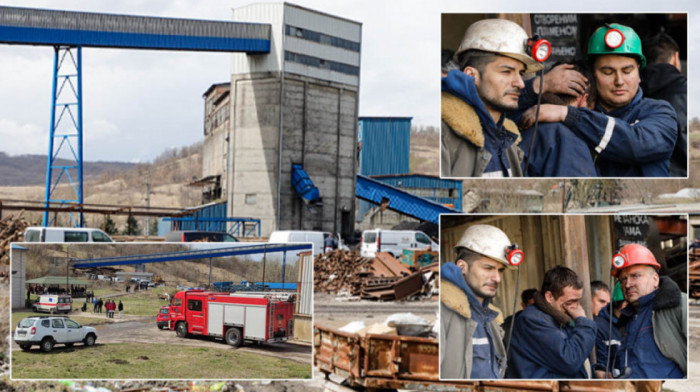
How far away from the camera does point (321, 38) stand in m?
38.7

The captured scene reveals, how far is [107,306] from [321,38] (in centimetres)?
2936

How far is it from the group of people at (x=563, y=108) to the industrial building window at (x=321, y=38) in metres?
27.7

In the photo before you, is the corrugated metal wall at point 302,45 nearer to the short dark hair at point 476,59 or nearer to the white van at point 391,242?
the white van at point 391,242

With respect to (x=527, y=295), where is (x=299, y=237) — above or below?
above

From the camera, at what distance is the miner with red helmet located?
995cm

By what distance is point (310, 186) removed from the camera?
38.0 meters

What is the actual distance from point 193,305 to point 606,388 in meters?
5.71

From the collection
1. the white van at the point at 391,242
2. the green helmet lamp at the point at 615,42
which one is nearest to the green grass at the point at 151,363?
the green helmet lamp at the point at 615,42

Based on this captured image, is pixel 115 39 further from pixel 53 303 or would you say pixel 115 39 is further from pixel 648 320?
pixel 648 320

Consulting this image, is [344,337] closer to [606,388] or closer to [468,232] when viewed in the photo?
[468,232]

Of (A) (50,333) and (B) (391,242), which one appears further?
(B) (391,242)

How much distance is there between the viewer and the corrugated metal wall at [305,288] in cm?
1073

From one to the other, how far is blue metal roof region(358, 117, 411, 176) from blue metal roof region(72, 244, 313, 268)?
51.4m

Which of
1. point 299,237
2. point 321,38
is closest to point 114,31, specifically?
point 321,38
